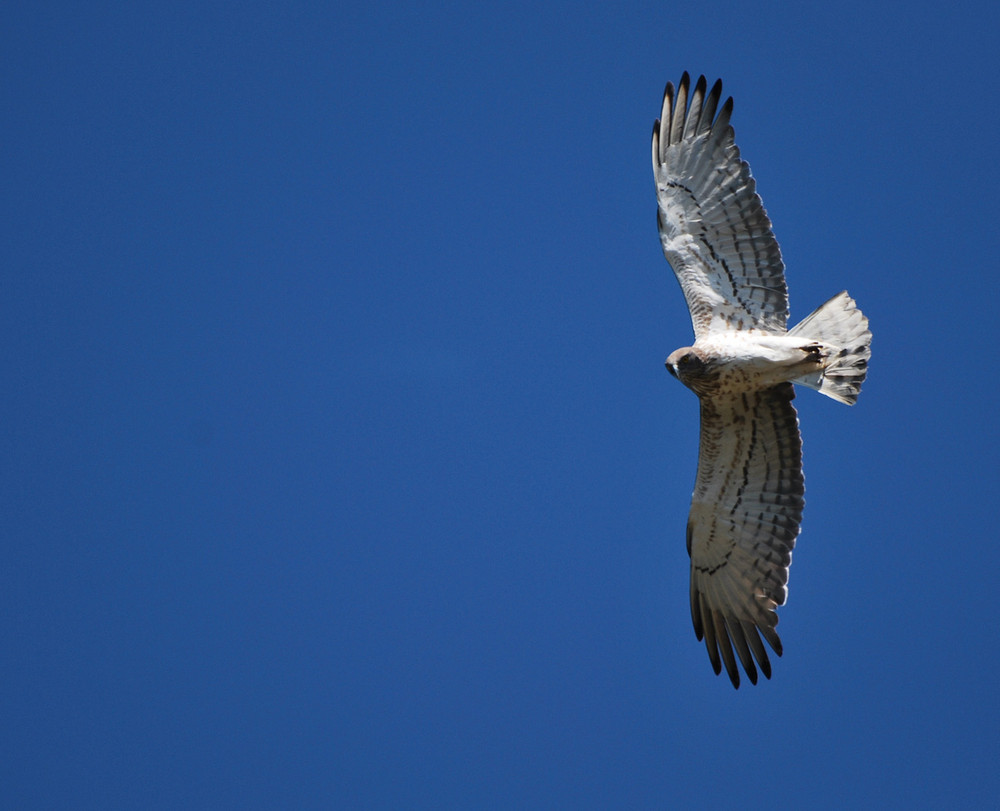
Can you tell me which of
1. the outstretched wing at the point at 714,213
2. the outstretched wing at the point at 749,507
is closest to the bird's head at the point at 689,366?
the outstretched wing at the point at 749,507

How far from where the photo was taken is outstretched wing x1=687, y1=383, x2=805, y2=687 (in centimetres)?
→ 814

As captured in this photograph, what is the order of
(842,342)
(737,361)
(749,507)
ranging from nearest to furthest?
1. (737,361)
2. (842,342)
3. (749,507)

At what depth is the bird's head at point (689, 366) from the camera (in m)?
7.92

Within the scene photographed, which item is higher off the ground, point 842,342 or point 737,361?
point 842,342

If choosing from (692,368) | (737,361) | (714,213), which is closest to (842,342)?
(737,361)

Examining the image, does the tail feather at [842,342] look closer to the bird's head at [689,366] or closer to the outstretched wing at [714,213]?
the outstretched wing at [714,213]

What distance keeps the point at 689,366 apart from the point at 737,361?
36 cm

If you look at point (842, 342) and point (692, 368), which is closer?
point (692, 368)

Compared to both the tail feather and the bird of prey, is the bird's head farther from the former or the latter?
the tail feather

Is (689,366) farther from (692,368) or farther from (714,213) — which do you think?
(714,213)

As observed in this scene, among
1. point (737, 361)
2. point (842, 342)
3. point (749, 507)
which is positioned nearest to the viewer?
point (737, 361)

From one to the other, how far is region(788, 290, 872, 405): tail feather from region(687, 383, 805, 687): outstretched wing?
14.2 inches

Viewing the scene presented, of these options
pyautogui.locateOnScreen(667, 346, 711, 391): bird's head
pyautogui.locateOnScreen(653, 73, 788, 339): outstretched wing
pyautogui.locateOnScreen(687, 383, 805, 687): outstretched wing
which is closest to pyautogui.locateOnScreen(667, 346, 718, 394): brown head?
pyautogui.locateOnScreen(667, 346, 711, 391): bird's head

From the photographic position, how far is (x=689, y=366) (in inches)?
312
